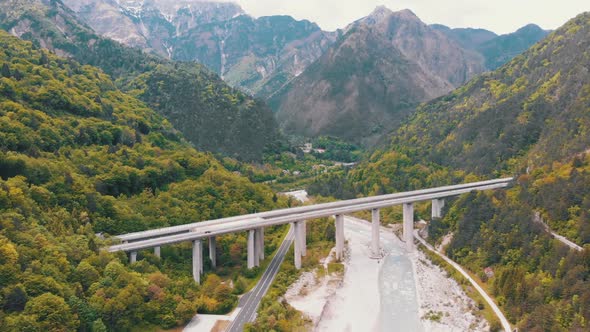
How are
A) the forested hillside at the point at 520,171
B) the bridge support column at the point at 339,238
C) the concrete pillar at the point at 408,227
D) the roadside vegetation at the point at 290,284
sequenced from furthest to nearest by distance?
the concrete pillar at the point at 408,227
the bridge support column at the point at 339,238
the forested hillside at the point at 520,171
the roadside vegetation at the point at 290,284

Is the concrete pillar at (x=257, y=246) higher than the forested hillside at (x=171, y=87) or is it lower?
lower

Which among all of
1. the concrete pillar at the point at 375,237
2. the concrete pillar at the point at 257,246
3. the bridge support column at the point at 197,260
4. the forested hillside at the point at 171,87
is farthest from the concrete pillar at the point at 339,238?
the forested hillside at the point at 171,87

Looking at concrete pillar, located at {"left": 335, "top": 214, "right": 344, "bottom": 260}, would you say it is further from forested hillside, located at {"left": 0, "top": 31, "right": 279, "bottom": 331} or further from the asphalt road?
forested hillside, located at {"left": 0, "top": 31, "right": 279, "bottom": 331}

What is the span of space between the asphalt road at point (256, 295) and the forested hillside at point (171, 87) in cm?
6167

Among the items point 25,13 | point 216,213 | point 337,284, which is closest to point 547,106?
point 337,284

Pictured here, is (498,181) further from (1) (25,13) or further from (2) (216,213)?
(1) (25,13)

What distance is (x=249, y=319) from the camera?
6331 cm

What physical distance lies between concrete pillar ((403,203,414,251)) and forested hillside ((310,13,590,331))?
3506 mm

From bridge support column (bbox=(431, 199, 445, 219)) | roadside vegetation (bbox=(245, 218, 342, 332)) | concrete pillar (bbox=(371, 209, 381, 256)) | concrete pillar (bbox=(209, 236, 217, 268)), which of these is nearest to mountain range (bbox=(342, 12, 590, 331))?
bridge support column (bbox=(431, 199, 445, 219))

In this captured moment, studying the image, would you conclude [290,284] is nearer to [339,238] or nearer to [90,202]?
[339,238]

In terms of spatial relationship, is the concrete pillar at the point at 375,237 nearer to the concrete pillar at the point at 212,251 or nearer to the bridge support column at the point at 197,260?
the concrete pillar at the point at 212,251

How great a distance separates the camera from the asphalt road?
6259cm

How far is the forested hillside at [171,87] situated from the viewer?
15362cm

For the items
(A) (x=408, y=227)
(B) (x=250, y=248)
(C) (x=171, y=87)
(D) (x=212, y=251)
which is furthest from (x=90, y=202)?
(C) (x=171, y=87)
